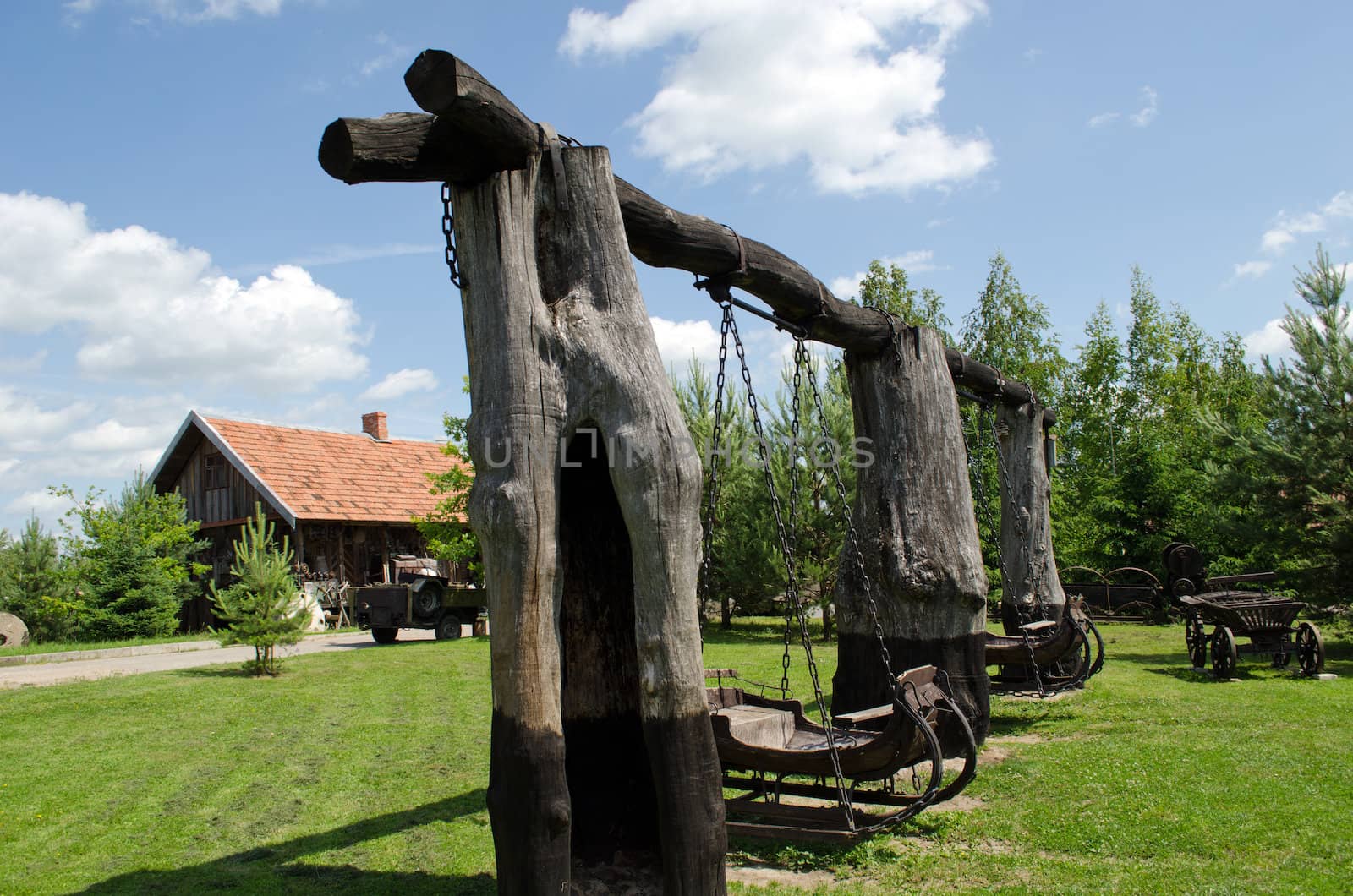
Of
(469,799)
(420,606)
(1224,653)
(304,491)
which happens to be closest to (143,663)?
(420,606)

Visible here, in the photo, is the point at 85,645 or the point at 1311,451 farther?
the point at 85,645

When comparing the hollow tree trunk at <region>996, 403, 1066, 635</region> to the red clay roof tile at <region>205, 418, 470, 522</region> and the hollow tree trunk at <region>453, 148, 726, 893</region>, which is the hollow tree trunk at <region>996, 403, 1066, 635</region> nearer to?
the hollow tree trunk at <region>453, 148, 726, 893</region>

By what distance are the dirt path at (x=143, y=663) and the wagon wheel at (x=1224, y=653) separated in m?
12.4

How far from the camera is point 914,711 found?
15.5 feet

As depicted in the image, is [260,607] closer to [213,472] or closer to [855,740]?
[855,740]

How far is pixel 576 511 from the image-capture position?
4281 mm

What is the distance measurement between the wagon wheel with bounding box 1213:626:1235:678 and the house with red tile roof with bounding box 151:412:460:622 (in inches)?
679

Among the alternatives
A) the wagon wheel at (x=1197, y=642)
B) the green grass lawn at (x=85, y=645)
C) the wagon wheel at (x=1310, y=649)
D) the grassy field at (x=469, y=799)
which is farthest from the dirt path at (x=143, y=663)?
the wagon wheel at (x=1310, y=649)

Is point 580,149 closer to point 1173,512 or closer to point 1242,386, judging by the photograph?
point 1173,512

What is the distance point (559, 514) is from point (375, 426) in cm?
2382

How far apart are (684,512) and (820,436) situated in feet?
42.4

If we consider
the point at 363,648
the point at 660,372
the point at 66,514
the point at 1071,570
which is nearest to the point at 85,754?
the point at 660,372

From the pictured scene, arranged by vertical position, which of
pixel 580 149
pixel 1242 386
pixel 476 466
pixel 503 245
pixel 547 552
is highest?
pixel 1242 386

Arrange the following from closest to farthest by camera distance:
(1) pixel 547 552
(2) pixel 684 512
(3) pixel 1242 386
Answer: (1) pixel 547 552 < (2) pixel 684 512 < (3) pixel 1242 386
